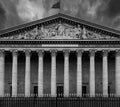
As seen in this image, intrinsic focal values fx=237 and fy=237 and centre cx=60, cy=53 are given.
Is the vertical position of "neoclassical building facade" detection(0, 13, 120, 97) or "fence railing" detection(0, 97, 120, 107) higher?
"neoclassical building facade" detection(0, 13, 120, 97)

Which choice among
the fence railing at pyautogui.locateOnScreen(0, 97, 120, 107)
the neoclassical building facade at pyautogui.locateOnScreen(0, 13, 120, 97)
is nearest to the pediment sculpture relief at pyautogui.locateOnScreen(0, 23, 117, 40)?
the neoclassical building facade at pyautogui.locateOnScreen(0, 13, 120, 97)

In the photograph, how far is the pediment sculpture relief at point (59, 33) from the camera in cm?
3588

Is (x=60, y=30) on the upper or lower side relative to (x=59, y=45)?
upper

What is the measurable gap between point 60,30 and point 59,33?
1.61 feet

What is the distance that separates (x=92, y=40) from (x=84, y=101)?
55.9ft

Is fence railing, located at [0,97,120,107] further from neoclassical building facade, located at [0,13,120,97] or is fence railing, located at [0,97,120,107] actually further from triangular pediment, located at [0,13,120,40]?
triangular pediment, located at [0,13,120,40]

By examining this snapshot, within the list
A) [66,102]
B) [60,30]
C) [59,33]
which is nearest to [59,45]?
[59,33]

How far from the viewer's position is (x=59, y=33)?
35906mm

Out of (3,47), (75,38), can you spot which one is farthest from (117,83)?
(3,47)

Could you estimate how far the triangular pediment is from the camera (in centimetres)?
3578

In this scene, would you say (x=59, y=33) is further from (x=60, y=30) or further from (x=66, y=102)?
(x=66, y=102)

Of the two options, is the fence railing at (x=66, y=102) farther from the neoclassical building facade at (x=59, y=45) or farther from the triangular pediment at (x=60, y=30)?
the triangular pediment at (x=60, y=30)

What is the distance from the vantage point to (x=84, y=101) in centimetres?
2017

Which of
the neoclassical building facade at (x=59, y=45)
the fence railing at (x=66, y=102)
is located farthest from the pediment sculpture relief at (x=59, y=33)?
the fence railing at (x=66, y=102)
